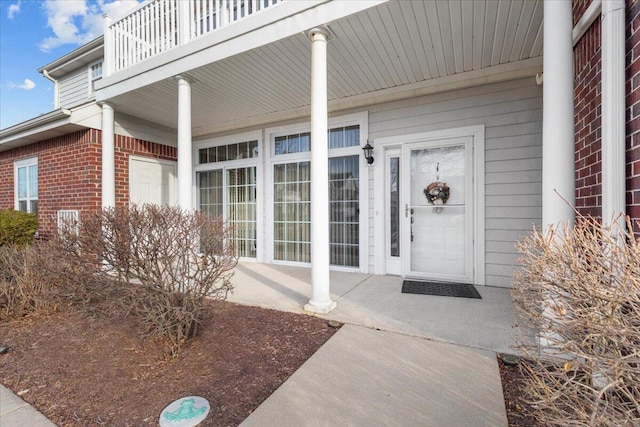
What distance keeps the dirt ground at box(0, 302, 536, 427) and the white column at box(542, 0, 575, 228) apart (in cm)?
125

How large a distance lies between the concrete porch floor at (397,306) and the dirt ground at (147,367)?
377mm

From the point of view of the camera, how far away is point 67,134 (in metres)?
5.50

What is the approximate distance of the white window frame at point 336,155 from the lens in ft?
15.9

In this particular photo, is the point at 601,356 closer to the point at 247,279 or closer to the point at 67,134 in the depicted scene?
the point at 247,279

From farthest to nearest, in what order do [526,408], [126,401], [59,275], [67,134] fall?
[67,134], [59,275], [126,401], [526,408]

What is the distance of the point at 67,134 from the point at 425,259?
22.0 ft

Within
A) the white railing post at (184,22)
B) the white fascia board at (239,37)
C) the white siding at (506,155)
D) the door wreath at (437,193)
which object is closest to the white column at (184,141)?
the white fascia board at (239,37)

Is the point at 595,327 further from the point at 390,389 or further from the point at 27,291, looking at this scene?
the point at 27,291

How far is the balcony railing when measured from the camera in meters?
4.01

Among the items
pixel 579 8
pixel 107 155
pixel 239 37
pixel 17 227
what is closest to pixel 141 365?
pixel 239 37

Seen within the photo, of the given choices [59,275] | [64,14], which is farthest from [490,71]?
[64,14]

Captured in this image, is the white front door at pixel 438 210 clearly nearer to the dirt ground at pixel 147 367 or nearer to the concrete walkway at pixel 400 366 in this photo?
the concrete walkway at pixel 400 366

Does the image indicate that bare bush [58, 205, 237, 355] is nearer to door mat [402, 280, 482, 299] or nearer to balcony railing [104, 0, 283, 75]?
door mat [402, 280, 482, 299]

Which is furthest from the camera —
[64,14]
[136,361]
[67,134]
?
[64,14]
